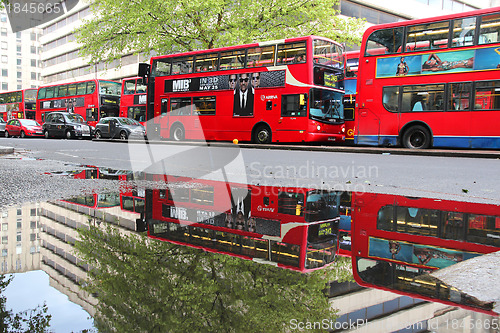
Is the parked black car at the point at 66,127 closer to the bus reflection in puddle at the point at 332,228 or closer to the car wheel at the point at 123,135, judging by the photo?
the car wheel at the point at 123,135

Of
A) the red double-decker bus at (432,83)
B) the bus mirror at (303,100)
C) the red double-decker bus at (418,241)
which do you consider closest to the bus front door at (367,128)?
the red double-decker bus at (432,83)

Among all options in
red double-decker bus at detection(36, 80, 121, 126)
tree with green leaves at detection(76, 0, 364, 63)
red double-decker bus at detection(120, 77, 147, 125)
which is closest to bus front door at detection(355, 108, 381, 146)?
tree with green leaves at detection(76, 0, 364, 63)

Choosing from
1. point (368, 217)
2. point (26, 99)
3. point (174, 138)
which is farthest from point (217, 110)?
point (26, 99)

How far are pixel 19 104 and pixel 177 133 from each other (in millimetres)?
25038

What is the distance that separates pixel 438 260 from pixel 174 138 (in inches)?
789

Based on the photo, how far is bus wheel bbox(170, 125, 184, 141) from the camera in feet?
71.1

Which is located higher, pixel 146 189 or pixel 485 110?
pixel 485 110

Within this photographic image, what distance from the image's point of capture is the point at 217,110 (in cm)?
2027

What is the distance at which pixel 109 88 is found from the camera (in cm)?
3253

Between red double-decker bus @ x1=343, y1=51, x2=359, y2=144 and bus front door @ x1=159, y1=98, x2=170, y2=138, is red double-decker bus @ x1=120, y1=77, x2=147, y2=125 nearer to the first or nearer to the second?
bus front door @ x1=159, y1=98, x2=170, y2=138

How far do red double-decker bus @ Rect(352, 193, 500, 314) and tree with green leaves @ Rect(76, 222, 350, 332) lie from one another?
1.13ft

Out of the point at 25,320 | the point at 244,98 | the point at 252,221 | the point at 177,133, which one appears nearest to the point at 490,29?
the point at 244,98

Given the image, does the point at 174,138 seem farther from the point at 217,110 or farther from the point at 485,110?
the point at 485,110

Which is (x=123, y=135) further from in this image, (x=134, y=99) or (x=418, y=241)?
(x=418, y=241)
